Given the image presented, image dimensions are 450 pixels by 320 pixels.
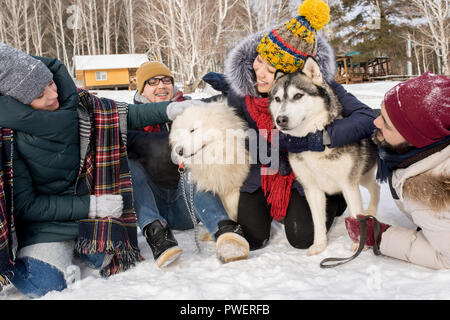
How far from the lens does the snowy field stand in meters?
1.36

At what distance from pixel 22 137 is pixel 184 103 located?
92cm

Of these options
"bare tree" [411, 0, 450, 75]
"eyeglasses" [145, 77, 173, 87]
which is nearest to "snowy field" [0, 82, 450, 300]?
"eyeglasses" [145, 77, 173, 87]

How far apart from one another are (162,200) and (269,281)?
1.14m

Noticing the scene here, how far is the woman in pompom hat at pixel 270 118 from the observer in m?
1.90

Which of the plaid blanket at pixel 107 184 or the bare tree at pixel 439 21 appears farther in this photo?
the bare tree at pixel 439 21

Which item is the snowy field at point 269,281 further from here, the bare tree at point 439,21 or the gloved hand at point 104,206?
the bare tree at point 439,21

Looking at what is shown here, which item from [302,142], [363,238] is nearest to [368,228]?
[363,238]

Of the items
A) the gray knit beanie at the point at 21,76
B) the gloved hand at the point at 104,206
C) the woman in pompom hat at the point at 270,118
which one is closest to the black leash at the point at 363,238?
the woman in pompom hat at the point at 270,118

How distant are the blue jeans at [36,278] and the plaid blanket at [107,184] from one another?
0.17 metres

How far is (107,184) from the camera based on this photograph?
5.91 feet

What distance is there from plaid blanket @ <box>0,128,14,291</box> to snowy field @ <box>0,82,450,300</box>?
7.3 inches

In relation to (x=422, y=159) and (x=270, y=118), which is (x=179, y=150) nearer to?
(x=270, y=118)

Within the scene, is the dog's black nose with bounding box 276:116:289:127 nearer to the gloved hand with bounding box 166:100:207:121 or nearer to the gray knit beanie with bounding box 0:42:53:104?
the gloved hand with bounding box 166:100:207:121
